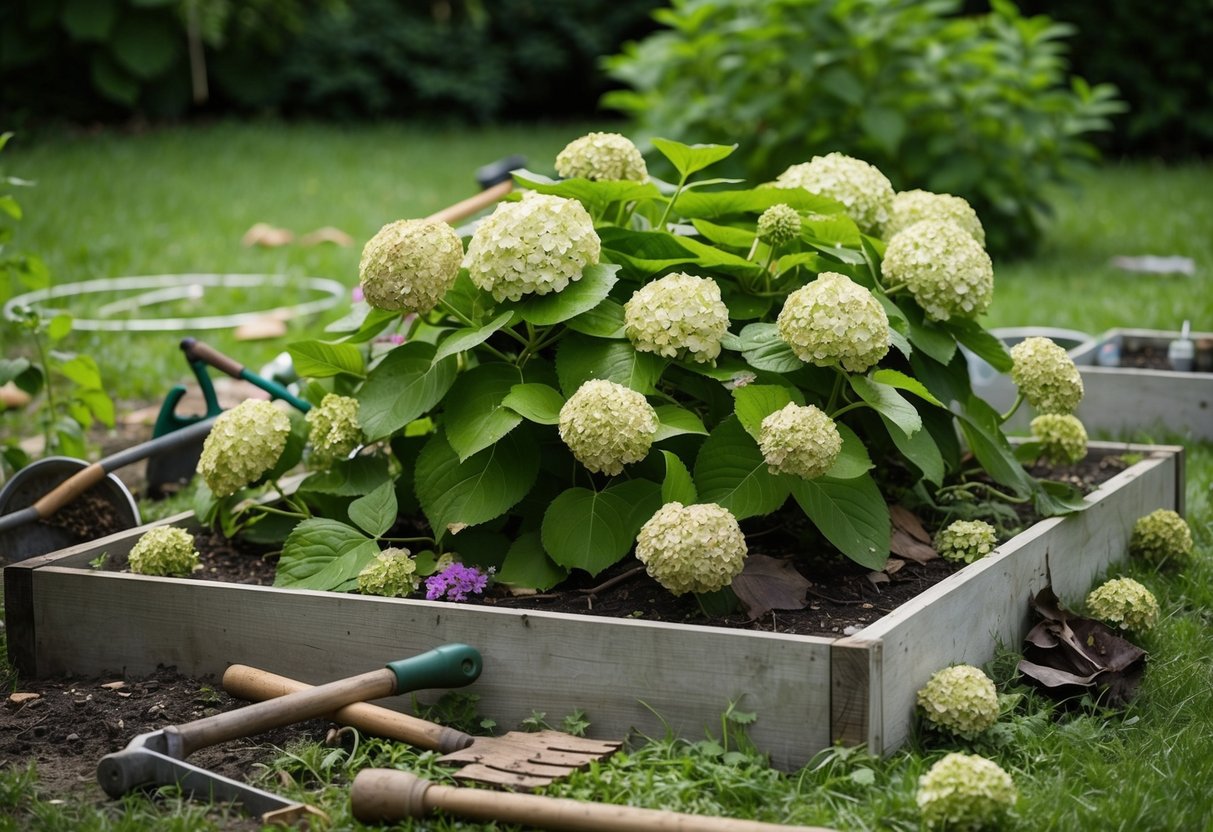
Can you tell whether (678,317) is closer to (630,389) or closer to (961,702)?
(630,389)

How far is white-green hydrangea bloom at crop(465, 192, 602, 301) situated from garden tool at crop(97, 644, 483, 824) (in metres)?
0.64

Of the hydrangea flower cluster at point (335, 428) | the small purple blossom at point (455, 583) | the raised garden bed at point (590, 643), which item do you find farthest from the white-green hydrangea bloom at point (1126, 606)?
the hydrangea flower cluster at point (335, 428)

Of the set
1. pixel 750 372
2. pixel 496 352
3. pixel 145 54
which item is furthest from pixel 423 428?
pixel 145 54

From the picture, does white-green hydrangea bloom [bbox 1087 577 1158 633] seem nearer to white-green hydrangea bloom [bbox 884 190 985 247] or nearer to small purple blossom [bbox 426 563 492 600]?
white-green hydrangea bloom [bbox 884 190 985 247]

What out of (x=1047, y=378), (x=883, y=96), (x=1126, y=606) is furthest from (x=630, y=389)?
(x=883, y=96)

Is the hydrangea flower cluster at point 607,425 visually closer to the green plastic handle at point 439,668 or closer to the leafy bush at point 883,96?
the green plastic handle at point 439,668

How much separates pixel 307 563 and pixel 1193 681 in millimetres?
1615

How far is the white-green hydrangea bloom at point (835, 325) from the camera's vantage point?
2189mm

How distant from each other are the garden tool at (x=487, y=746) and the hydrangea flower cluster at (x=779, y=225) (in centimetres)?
94

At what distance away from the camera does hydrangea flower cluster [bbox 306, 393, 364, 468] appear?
2561 mm

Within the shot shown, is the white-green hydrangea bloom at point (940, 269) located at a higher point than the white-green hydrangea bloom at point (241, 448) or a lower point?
higher

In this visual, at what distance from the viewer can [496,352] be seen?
8.02 feet

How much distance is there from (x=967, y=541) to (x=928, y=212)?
0.76 meters

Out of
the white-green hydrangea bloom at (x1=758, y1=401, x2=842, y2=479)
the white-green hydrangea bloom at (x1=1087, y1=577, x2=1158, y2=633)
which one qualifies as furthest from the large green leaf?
the white-green hydrangea bloom at (x1=1087, y1=577, x2=1158, y2=633)
